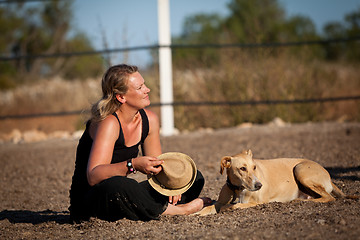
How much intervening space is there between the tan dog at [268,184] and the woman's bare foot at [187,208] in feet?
0.23

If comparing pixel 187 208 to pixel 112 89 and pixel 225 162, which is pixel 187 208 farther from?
pixel 112 89

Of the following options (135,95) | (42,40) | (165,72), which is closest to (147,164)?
(135,95)

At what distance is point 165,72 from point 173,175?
5.85m

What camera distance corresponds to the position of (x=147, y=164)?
11.6 feet

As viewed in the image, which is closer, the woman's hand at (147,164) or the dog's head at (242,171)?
A: the woman's hand at (147,164)

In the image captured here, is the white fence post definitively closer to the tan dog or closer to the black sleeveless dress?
the tan dog

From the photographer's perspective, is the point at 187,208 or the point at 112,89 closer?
the point at 112,89

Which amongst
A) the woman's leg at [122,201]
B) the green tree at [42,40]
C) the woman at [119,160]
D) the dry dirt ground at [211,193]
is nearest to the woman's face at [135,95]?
the woman at [119,160]

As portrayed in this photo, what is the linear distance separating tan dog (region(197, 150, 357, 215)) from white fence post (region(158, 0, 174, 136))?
5.00 m

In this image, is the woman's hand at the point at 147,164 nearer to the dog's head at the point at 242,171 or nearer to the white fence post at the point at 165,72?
the dog's head at the point at 242,171

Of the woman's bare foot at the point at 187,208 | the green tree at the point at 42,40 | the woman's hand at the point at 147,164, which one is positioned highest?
the green tree at the point at 42,40

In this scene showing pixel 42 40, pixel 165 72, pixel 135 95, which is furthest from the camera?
pixel 42 40

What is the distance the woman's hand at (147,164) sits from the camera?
11.6 feet

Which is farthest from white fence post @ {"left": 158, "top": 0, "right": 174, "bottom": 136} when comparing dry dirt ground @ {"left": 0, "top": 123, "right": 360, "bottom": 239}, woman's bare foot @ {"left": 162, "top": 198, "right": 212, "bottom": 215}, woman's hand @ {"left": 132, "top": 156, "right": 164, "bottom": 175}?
woman's hand @ {"left": 132, "top": 156, "right": 164, "bottom": 175}
